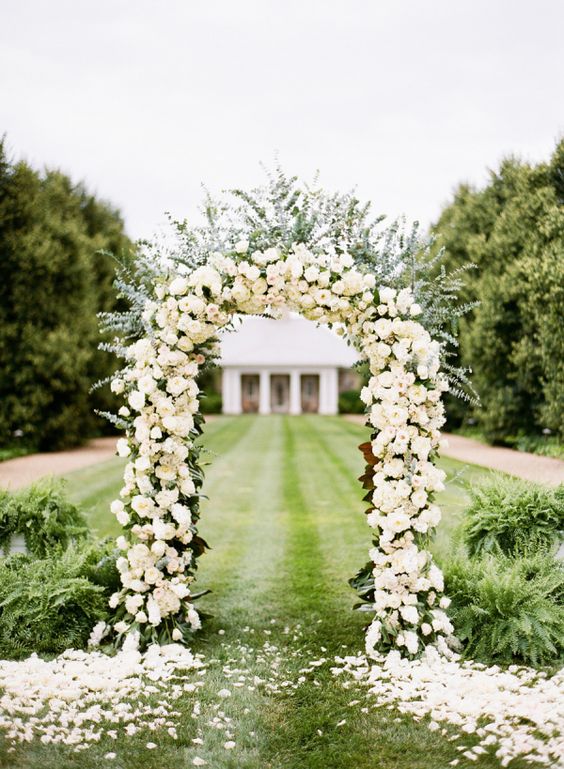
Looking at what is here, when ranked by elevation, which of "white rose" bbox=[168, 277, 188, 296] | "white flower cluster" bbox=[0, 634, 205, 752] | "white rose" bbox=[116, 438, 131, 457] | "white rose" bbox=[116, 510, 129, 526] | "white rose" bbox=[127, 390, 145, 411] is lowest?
"white flower cluster" bbox=[0, 634, 205, 752]

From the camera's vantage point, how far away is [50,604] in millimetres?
5805

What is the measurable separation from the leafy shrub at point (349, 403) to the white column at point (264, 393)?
14.0 ft

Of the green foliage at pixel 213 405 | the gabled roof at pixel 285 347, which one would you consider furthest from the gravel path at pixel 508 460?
the green foliage at pixel 213 405

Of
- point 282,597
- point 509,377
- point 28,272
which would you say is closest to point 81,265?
point 28,272

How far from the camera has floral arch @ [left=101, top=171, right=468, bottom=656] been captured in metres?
5.51

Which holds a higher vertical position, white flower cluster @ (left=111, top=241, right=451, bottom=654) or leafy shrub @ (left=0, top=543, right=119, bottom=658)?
white flower cluster @ (left=111, top=241, right=451, bottom=654)

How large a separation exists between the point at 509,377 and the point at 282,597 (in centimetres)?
1515

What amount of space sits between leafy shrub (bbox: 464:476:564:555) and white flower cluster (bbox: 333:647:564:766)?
129 centimetres

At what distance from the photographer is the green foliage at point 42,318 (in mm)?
19797

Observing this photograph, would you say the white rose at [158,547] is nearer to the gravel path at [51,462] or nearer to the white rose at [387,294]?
the white rose at [387,294]

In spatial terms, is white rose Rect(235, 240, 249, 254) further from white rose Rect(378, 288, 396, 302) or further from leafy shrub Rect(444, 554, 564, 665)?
leafy shrub Rect(444, 554, 564, 665)

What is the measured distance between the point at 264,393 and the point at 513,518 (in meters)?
36.5

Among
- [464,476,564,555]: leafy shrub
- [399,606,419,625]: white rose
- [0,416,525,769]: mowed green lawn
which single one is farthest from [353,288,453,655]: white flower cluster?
[464,476,564,555]: leafy shrub

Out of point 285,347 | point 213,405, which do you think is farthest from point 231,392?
point 285,347
